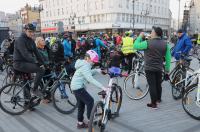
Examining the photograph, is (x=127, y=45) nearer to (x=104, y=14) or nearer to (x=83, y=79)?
(x=83, y=79)

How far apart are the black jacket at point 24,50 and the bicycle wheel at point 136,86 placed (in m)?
2.71

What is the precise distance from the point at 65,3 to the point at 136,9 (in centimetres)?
2032

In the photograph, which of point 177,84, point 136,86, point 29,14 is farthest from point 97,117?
point 29,14

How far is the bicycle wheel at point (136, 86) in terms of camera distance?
7770mm

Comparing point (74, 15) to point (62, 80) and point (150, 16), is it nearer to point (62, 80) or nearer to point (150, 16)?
point (150, 16)

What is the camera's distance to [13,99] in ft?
20.8

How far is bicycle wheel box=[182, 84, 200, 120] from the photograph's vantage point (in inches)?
236

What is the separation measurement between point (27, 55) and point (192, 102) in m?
3.78

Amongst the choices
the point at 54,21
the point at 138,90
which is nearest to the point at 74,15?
the point at 54,21

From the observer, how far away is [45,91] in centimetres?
679

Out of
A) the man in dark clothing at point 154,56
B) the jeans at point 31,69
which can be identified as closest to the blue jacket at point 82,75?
the jeans at point 31,69

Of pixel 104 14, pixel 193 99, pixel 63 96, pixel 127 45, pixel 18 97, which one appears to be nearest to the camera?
pixel 193 99

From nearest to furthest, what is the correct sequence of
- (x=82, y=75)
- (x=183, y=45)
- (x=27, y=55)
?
(x=82, y=75) → (x=27, y=55) → (x=183, y=45)

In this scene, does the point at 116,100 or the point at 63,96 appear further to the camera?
the point at 63,96
